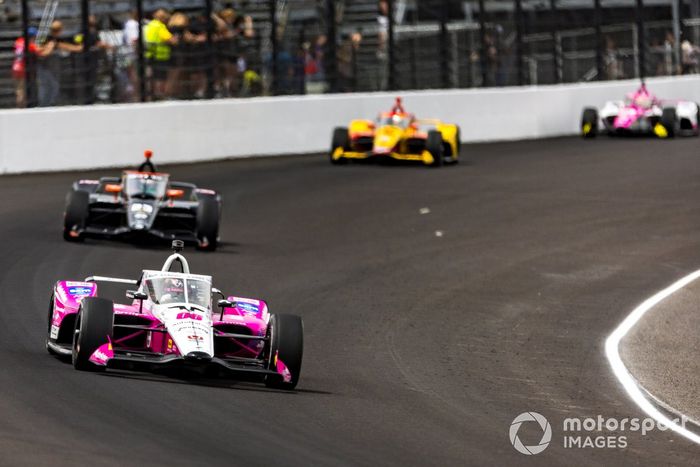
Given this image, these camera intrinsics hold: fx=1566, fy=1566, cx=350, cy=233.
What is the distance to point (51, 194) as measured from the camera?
77.0 feet

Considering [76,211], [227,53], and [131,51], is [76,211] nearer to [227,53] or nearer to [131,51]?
[131,51]

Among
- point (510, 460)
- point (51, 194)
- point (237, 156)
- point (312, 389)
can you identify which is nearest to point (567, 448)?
point (510, 460)

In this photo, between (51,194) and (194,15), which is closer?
(51,194)

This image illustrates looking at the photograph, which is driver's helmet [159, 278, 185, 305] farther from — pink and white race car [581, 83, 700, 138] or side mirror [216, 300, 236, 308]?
pink and white race car [581, 83, 700, 138]

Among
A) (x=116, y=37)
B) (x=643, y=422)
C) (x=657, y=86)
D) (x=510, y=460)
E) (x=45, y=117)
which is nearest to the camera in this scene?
(x=510, y=460)

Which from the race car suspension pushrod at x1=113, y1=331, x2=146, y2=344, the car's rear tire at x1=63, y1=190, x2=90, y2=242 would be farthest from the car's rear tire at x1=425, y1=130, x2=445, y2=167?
the race car suspension pushrod at x1=113, y1=331, x2=146, y2=344

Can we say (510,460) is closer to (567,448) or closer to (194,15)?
(567,448)

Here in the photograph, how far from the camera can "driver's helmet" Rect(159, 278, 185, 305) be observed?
11.8 m

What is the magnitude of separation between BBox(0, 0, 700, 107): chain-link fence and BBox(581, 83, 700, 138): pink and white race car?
5.21 feet

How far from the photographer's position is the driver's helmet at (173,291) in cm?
1184

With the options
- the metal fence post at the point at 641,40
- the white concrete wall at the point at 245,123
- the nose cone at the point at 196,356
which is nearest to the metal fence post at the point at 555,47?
the white concrete wall at the point at 245,123

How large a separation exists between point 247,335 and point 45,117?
15359 millimetres

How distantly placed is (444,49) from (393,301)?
674 inches

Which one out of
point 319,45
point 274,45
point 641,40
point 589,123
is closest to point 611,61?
point 641,40
